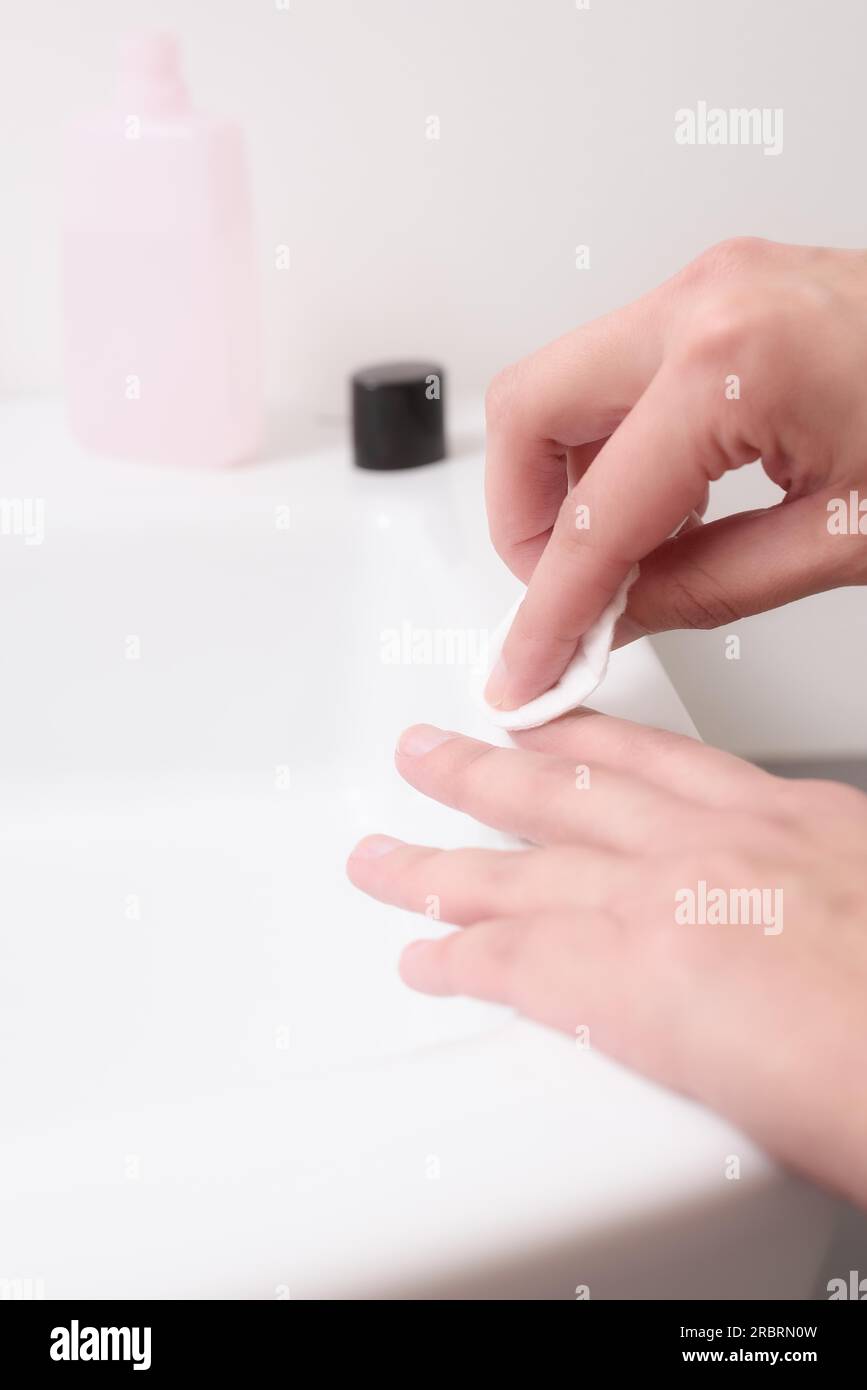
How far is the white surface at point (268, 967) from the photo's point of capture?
0.86ft

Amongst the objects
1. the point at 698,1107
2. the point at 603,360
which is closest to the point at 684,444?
the point at 603,360

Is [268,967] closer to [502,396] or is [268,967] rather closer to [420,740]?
[420,740]

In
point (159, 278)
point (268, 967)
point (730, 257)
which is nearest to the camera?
point (730, 257)

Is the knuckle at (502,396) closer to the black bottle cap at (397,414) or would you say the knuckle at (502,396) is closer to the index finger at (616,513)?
the index finger at (616,513)

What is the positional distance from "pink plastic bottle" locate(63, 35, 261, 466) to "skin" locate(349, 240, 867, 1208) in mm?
253

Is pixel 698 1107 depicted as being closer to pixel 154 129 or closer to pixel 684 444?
pixel 684 444

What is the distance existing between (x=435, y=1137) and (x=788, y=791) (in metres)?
0.16

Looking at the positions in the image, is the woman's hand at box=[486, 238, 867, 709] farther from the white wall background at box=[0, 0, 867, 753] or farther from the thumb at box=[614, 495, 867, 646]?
the white wall background at box=[0, 0, 867, 753]

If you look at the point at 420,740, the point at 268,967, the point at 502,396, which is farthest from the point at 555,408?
the point at 268,967

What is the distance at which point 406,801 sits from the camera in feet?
1.83

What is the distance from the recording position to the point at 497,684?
48cm

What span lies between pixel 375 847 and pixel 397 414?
0.33 metres

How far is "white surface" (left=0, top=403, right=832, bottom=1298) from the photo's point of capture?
0.86 ft
